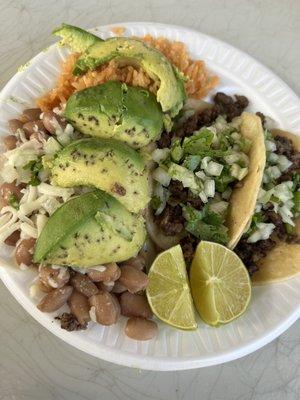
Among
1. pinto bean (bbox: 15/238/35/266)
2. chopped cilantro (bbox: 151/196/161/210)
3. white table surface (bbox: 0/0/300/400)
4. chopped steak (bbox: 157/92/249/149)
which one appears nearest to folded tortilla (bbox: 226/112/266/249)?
chopped steak (bbox: 157/92/249/149)

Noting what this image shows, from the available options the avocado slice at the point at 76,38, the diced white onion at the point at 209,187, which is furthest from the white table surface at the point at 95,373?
the diced white onion at the point at 209,187

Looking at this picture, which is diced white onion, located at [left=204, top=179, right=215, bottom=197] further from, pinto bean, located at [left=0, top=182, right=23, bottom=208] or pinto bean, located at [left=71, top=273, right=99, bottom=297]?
pinto bean, located at [left=0, top=182, right=23, bottom=208]

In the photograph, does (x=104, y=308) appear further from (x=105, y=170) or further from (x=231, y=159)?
(x=231, y=159)

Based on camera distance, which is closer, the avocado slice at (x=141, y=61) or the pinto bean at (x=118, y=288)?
the pinto bean at (x=118, y=288)

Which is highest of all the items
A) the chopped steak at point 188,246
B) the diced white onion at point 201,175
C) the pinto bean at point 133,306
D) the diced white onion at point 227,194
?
the diced white onion at point 201,175

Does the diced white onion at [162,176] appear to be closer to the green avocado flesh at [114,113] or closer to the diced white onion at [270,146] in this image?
the green avocado flesh at [114,113]

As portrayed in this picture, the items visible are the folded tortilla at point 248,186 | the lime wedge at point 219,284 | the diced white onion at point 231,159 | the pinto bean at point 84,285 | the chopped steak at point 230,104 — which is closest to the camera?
the pinto bean at point 84,285
